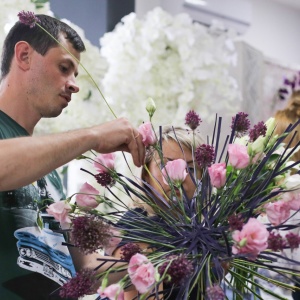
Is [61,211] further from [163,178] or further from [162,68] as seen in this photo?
[162,68]

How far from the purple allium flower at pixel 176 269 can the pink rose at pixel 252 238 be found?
7 cm

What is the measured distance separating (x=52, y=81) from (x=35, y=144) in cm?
29

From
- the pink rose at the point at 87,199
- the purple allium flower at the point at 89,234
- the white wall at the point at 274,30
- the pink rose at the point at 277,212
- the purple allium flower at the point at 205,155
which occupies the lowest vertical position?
the purple allium flower at the point at 89,234

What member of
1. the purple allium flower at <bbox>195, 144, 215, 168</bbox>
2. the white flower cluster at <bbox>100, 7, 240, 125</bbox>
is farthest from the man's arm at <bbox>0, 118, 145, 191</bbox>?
the white flower cluster at <bbox>100, 7, 240, 125</bbox>

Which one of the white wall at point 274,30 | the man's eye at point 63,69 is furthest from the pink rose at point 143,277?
the white wall at point 274,30

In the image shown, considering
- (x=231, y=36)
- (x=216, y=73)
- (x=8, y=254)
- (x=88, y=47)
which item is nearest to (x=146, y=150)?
(x=8, y=254)

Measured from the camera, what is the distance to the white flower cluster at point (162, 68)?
2.14 meters

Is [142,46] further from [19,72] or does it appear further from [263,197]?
[263,197]

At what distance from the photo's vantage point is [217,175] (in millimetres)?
984

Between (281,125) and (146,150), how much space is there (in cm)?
109

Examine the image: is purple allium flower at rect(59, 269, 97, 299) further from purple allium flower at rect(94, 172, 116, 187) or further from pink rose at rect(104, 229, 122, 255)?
purple allium flower at rect(94, 172, 116, 187)

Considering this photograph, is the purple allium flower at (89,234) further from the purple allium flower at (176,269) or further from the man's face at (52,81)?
the man's face at (52,81)

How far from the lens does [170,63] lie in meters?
2.17

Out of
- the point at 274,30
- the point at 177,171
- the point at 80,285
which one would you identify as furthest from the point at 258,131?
the point at 274,30
